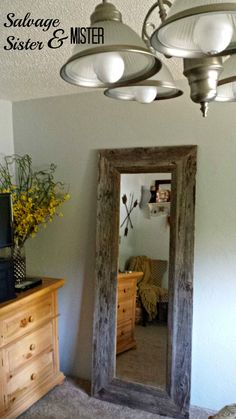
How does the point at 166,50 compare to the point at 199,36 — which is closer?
the point at 199,36

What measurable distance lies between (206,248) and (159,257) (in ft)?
1.04

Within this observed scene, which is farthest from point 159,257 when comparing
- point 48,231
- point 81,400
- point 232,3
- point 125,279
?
point 232,3

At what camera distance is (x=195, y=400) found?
2328mm

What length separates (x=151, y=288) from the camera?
7.77 ft

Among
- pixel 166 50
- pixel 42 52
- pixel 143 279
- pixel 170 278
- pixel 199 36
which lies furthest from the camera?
pixel 143 279

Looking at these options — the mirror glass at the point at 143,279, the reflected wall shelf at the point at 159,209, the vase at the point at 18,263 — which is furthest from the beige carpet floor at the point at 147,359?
the vase at the point at 18,263

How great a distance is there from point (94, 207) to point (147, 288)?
0.72 meters

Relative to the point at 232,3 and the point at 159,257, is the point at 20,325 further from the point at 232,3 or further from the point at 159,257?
the point at 232,3

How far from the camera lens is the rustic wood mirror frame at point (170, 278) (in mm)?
2223

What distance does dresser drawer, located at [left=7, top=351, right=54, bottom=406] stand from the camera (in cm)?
218

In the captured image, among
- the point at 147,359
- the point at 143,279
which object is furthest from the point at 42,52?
the point at 147,359

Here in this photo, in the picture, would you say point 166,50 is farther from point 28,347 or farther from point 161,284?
point 28,347

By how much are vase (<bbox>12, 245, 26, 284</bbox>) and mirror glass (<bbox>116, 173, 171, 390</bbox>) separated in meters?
0.71

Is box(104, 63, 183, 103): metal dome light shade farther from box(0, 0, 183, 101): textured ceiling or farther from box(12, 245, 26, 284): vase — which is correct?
box(12, 245, 26, 284): vase
